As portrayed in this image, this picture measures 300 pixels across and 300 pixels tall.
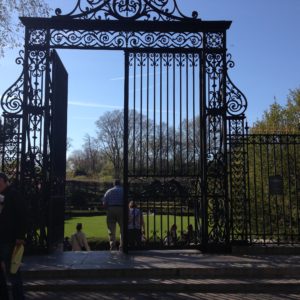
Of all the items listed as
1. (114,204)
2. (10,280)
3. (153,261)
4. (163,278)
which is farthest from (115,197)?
(10,280)

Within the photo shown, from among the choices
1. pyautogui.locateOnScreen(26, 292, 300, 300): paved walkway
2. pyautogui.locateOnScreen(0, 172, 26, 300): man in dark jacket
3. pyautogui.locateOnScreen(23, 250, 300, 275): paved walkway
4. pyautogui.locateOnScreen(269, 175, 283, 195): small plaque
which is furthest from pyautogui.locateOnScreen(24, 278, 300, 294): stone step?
pyautogui.locateOnScreen(269, 175, 283, 195): small plaque

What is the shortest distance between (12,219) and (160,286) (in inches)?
104

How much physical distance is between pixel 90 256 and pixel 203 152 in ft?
10.4

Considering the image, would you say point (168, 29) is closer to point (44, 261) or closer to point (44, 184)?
point (44, 184)

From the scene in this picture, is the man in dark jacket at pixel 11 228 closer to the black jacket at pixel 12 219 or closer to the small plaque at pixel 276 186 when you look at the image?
the black jacket at pixel 12 219

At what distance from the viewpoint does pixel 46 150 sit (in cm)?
988

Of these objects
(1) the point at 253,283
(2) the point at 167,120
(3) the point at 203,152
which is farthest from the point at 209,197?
(1) the point at 253,283

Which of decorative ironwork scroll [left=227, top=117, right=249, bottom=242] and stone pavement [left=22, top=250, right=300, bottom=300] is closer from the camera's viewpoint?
stone pavement [left=22, top=250, right=300, bottom=300]

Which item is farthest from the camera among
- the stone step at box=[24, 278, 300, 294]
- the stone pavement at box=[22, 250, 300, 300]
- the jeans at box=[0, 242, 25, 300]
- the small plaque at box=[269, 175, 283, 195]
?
the small plaque at box=[269, 175, 283, 195]

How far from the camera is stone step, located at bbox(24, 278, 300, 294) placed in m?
7.37

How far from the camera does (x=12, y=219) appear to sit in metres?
6.30

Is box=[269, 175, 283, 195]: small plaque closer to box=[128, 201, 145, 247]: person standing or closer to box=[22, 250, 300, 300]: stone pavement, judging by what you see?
box=[22, 250, 300, 300]: stone pavement

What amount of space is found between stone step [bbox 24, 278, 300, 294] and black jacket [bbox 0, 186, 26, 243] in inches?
58.1

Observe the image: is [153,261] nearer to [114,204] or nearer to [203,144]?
[203,144]
